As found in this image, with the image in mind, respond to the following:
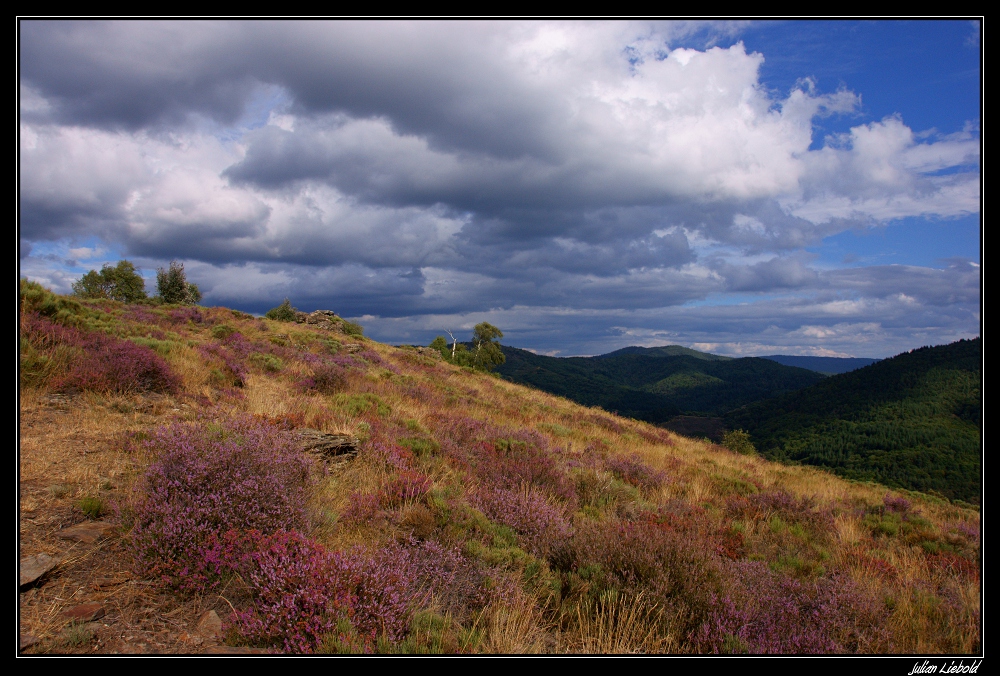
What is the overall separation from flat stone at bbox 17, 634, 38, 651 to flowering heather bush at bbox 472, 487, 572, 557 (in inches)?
180

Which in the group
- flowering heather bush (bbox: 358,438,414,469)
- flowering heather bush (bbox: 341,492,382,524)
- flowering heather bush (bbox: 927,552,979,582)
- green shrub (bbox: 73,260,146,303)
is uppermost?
green shrub (bbox: 73,260,146,303)

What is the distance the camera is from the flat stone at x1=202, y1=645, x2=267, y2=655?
329cm

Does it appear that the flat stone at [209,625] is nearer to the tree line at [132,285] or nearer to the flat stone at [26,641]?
the flat stone at [26,641]

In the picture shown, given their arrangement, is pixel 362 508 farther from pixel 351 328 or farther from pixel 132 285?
pixel 132 285

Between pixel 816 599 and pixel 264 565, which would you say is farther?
pixel 816 599

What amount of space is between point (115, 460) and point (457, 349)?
50814 mm

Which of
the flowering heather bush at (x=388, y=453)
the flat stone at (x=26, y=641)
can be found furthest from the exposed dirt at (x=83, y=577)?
the flowering heather bush at (x=388, y=453)

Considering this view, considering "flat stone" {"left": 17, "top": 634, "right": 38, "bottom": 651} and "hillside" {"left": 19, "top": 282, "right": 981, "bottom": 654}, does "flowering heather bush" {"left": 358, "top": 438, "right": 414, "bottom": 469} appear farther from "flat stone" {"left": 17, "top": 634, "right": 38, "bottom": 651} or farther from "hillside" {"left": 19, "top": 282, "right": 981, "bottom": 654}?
"flat stone" {"left": 17, "top": 634, "right": 38, "bottom": 651}

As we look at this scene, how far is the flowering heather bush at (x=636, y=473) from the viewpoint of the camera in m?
11.0

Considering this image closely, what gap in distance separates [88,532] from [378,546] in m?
2.87

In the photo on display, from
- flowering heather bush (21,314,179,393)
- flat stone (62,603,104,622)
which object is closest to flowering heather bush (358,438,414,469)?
flat stone (62,603,104,622)
